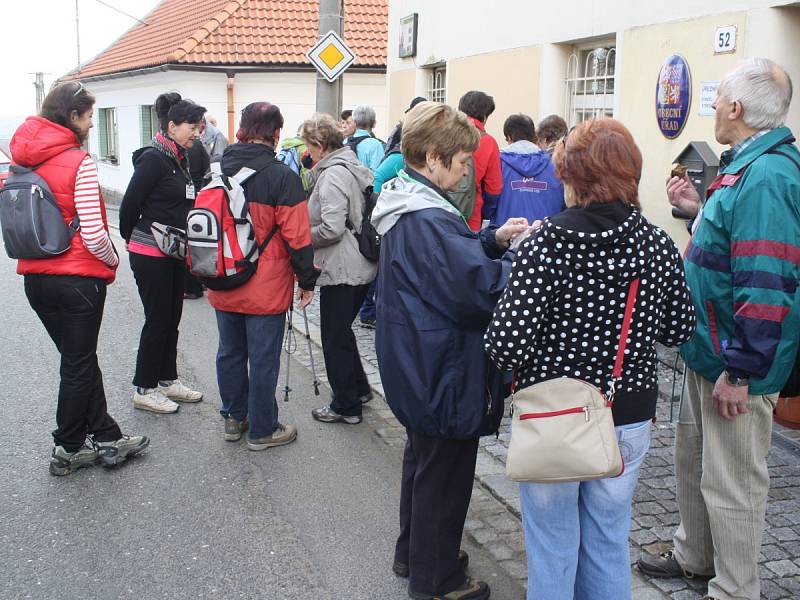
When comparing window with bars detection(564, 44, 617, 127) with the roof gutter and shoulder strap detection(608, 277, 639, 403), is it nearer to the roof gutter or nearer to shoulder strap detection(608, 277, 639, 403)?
shoulder strap detection(608, 277, 639, 403)

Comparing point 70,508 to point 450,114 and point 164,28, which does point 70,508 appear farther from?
point 164,28

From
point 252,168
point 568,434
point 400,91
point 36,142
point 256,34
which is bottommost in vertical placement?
point 568,434

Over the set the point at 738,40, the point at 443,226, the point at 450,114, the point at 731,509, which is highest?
the point at 738,40

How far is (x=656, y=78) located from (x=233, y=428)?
4.66 metres

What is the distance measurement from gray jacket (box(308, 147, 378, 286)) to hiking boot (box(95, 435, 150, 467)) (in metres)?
1.43

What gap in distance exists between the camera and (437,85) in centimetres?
1221

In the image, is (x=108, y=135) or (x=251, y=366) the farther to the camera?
(x=108, y=135)

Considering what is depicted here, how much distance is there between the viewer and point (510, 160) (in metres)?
6.37

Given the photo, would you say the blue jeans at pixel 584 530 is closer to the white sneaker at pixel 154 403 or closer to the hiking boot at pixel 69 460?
the hiking boot at pixel 69 460

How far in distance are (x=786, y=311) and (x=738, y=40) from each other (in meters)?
4.03

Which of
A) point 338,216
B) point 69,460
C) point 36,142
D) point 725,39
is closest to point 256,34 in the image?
point 725,39

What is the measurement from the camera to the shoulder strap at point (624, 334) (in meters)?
2.61

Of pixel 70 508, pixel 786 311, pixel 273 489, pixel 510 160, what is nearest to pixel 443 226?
pixel 786 311

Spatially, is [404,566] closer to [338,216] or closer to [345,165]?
[338,216]
